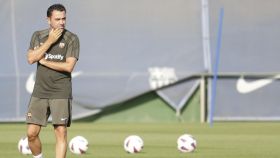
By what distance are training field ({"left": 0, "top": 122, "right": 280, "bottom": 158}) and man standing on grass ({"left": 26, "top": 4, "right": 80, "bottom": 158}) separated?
10.8 feet

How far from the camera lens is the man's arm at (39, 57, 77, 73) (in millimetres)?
11812

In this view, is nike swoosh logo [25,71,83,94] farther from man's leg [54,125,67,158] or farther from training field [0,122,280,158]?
man's leg [54,125,67,158]

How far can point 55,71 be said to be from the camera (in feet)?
39.5

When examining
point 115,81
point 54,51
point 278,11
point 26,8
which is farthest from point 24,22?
point 54,51

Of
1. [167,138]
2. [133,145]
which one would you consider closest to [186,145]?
[133,145]

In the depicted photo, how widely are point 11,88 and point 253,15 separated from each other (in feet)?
25.0

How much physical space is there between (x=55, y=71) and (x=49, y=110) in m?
0.54

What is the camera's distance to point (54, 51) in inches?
470

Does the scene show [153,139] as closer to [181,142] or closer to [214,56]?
[181,142]

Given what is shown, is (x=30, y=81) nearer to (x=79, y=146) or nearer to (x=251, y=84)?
(x=251, y=84)

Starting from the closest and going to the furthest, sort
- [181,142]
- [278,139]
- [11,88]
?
[181,142]
[278,139]
[11,88]

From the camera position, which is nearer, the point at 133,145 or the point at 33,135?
the point at 33,135

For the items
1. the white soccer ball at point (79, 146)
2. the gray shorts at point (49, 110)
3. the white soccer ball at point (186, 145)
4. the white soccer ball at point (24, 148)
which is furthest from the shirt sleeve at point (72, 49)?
the white soccer ball at point (186, 145)

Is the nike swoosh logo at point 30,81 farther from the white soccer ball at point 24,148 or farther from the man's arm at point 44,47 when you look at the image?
the man's arm at point 44,47
